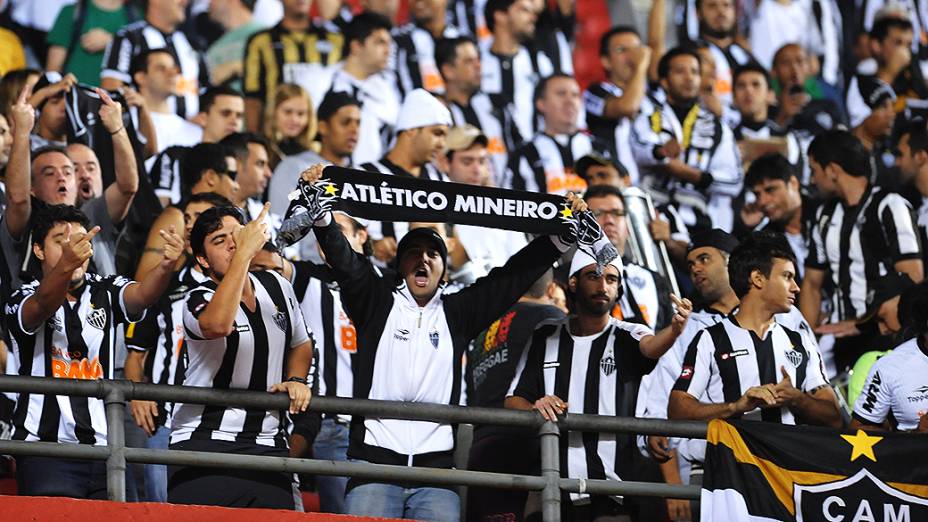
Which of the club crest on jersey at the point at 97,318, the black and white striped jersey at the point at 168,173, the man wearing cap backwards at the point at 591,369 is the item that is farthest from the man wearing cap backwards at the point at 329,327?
the black and white striped jersey at the point at 168,173

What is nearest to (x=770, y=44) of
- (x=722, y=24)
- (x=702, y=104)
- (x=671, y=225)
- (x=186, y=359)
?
(x=722, y=24)

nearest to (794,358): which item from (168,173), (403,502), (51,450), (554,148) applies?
(403,502)

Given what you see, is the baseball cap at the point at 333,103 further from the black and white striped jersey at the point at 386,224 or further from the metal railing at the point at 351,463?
the metal railing at the point at 351,463

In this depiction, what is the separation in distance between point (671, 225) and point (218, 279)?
519 centimetres

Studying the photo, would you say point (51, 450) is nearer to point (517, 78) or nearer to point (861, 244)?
point (861, 244)

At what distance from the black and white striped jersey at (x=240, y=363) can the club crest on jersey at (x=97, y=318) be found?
510mm

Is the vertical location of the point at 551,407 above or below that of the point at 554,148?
below

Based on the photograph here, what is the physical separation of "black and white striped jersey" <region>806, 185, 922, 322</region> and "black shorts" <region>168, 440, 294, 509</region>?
15.6ft

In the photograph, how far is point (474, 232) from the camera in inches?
475

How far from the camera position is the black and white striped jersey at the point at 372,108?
13961 mm

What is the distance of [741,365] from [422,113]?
12.4 ft

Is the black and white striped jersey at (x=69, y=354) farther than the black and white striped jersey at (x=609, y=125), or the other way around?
the black and white striped jersey at (x=609, y=125)

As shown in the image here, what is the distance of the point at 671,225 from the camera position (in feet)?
42.7

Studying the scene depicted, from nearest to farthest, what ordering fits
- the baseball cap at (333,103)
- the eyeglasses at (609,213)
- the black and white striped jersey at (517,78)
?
the eyeglasses at (609,213) < the baseball cap at (333,103) < the black and white striped jersey at (517,78)
